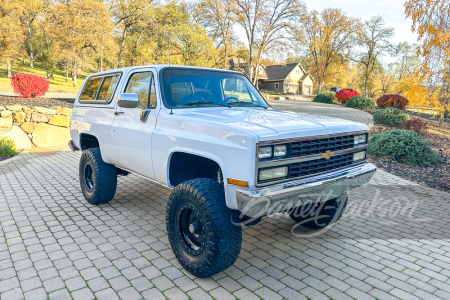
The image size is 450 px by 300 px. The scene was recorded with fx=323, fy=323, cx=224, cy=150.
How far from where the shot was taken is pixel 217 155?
3.02m

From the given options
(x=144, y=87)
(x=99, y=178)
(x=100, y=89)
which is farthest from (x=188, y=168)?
(x=100, y=89)

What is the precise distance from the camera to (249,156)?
2.76 metres

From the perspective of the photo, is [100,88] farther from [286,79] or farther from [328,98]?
[286,79]

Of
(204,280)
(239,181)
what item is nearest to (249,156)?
(239,181)

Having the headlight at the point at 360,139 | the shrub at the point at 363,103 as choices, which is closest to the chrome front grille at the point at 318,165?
the headlight at the point at 360,139

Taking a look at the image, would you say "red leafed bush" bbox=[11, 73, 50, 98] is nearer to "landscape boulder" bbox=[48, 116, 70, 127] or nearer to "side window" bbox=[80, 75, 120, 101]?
"landscape boulder" bbox=[48, 116, 70, 127]

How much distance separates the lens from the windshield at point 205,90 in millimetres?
3916

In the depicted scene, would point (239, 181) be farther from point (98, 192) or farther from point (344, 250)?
point (98, 192)

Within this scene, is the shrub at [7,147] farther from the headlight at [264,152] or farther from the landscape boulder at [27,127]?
the headlight at [264,152]

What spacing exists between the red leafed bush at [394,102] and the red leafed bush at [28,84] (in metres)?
19.4

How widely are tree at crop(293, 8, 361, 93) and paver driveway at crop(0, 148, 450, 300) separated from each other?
4531cm

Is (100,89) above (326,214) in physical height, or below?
above

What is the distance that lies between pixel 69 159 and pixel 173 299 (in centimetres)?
717

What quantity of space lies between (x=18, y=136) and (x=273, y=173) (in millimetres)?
9793
